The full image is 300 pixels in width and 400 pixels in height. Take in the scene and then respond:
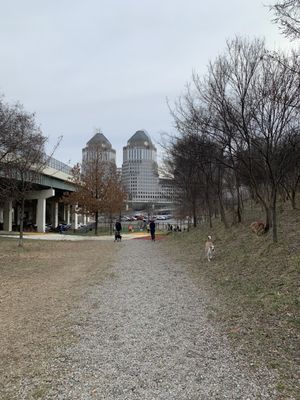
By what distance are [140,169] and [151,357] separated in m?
74.0

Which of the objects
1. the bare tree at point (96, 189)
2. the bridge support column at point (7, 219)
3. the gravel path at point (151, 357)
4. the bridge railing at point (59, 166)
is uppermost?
the bridge railing at point (59, 166)

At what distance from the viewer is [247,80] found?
14.3 meters

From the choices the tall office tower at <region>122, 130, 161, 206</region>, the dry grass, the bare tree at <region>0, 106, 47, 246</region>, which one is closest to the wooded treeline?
the dry grass

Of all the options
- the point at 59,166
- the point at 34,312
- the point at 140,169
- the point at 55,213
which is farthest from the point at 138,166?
the point at 34,312

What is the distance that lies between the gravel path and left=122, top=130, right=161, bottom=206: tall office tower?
53.0m

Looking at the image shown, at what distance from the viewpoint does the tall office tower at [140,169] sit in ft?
227

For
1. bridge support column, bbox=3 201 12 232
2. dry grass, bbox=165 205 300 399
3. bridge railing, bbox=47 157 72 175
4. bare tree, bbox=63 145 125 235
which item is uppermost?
bridge railing, bbox=47 157 72 175

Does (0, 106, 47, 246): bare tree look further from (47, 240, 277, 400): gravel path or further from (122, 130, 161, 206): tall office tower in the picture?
(122, 130, 161, 206): tall office tower

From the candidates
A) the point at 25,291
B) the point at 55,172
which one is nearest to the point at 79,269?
the point at 25,291

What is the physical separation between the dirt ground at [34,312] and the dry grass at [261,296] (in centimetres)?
253

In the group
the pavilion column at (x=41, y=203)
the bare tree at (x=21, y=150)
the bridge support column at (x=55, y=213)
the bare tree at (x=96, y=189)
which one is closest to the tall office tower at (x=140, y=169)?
the pavilion column at (x=41, y=203)

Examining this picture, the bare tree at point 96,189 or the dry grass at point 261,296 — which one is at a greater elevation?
the bare tree at point 96,189

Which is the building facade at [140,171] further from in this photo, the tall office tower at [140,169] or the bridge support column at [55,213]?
the bridge support column at [55,213]

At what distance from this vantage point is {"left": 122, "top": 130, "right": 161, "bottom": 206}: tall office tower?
227 feet
